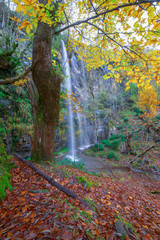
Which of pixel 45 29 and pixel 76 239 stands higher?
pixel 45 29

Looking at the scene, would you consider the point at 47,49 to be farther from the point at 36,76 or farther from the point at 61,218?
the point at 61,218

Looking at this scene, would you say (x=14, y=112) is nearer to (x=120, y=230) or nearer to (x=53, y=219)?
(x=53, y=219)

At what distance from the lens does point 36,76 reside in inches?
116

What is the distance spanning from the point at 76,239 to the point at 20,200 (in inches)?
39.8

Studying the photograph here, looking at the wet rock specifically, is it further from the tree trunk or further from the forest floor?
the tree trunk

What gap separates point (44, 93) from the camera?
10.0ft

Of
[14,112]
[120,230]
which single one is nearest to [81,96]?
[14,112]

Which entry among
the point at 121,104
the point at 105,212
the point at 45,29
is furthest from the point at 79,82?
the point at 105,212

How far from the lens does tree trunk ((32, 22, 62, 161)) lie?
9.37ft

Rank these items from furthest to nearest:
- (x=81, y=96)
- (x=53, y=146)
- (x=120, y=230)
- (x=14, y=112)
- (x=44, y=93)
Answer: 1. (x=81, y=96)
2. (x=14, y=112)
3. (x=53, y=146)
4. (x=44, y=93)
5. (x=120, y=230)

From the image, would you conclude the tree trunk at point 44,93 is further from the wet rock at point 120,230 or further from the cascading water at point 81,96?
the cascading water at point 81,96

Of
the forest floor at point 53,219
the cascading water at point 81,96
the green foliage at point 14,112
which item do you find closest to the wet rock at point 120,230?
the forest floor at point 53,219

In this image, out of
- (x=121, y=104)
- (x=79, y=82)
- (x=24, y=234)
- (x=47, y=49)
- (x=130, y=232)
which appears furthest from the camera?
(x=121, y=104)

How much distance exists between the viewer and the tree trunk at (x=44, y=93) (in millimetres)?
2855
